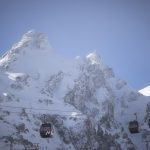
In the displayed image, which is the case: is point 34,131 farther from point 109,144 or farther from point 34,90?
point 109,144

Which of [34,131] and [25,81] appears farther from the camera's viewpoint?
[25,81]

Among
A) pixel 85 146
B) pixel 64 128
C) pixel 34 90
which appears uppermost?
pixel 34 90

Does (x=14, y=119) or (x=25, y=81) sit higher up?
(x=25, y=81)

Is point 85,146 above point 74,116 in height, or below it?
below

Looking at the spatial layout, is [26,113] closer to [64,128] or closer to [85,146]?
[64,128]

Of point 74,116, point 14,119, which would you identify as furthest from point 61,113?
point 14,119

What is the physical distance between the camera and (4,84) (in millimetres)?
179000

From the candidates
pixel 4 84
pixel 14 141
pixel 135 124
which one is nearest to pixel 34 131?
pixel 14 141

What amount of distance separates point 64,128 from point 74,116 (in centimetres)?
1012

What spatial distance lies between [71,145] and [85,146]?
8.41 metres

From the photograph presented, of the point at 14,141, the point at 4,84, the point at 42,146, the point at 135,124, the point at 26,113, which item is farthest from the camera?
the point at 4,84

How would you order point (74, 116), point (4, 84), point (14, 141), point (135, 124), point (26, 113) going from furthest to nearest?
point (4, 84) < point (74, 116) < point (26, 113) < point (14, 141) < point (135, 124)

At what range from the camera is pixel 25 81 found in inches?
7539

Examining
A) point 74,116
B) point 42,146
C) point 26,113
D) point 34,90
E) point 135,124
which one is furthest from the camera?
point 34,90
